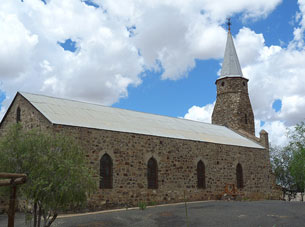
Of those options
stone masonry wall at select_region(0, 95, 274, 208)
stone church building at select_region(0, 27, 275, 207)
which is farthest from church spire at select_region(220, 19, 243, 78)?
stone masonry wall at select_region(0, 95, 274, 208)

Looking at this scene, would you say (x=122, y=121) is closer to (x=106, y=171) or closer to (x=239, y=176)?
(x=106, y=171)

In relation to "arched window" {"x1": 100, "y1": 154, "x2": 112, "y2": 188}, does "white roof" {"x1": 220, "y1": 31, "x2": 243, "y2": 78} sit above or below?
above

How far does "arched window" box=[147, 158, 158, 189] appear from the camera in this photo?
18406mm

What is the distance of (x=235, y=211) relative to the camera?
14266mm

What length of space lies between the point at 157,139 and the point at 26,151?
1028 cm

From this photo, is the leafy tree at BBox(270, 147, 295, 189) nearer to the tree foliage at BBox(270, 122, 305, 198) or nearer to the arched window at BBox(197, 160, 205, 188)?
the tree foliage at BBox(270, 122, 305, 198)

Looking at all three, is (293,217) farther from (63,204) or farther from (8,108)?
(8,108)

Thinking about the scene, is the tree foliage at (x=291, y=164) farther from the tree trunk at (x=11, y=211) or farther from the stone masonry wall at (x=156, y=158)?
the tree trunk at (x=11, y=211)

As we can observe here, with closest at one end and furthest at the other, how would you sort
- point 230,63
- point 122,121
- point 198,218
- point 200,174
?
point 198,218
point 122,121
point 200,174
point 230,63

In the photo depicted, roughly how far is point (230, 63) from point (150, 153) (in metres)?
18.2

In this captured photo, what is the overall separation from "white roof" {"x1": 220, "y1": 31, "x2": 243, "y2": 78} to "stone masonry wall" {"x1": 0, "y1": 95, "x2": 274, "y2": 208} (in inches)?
423

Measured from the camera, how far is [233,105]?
105 ft

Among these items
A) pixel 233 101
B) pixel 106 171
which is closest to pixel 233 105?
pixel 233 101

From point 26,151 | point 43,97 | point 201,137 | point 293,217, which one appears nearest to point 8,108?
point 43,97
